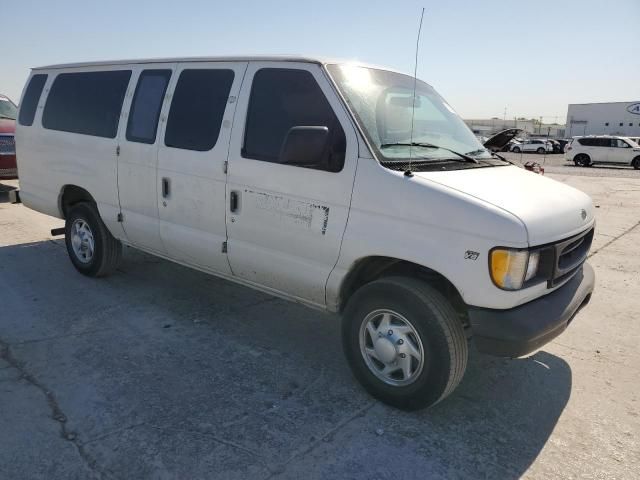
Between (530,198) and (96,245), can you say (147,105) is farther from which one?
(530,198)

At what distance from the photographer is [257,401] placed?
328 centimetres

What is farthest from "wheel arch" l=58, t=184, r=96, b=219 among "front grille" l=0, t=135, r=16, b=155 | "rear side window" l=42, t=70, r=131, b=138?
"front grille" l=0, t=135, r=16, b=155

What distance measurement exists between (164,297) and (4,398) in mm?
1973

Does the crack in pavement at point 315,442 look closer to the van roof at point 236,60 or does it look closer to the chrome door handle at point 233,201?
the chrome door handle at point 233,201

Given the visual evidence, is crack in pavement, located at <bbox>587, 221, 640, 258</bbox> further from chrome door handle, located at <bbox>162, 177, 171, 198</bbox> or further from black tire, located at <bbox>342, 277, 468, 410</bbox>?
chrome door handle, located at <bbox>162, 177, 171, 198</bbox>

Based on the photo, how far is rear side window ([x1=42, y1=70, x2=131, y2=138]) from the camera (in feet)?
16.0

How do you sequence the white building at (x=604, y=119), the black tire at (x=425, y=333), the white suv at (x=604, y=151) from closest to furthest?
the black tire at (x=425, y=333) → the white suv at (x=604, y=151) → the white building at (x=604, y=119)

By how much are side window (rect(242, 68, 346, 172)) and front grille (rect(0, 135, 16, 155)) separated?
26.7 feet

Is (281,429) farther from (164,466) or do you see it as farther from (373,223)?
(373,223)

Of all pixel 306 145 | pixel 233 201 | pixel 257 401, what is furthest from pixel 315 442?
pixel 233 201

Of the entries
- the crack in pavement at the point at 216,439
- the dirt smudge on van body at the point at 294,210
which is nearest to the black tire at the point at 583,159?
the dirt smudge on van body at the point at 294,210

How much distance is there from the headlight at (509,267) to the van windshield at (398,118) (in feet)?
2.94

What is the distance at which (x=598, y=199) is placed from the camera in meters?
13.3

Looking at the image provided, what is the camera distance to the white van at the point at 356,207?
9.40 ft
